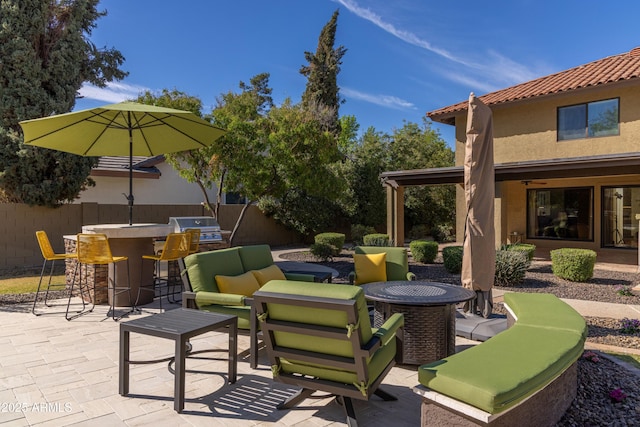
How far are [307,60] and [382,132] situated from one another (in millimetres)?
10573

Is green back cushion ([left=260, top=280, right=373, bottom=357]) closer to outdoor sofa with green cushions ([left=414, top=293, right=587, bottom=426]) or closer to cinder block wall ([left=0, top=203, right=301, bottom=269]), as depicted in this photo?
outdoor sofa with green cushions ([left=414, top=293, right=587, bottom=426])

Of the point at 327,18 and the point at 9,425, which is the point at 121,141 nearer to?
the point at 9,425

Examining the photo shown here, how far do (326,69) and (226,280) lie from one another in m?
25.6

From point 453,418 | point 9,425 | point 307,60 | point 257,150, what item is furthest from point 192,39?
point 453,418

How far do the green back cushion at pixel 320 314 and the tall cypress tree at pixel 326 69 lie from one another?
2539cm

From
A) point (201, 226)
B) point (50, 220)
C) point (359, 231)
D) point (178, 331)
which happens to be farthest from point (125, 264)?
point (359, 231)

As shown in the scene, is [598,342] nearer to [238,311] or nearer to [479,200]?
[479,200]

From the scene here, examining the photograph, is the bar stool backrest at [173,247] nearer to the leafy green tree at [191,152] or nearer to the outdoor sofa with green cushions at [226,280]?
the outdoor sofa with green cushions at [226,280]

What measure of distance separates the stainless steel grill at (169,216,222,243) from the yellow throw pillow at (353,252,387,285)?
3.66 meters

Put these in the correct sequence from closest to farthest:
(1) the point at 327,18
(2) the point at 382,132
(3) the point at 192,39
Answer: (3) the point at 192,39, (2) the point at 382,132, (1) the point at 327,18

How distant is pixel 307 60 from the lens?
2903cm

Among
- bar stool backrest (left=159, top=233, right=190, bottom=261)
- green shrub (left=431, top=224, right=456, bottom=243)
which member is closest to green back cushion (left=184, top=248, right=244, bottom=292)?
bar stool backrest (left=159, top=233, right=190, bottom=261)

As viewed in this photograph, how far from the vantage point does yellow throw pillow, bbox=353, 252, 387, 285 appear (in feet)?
19.6

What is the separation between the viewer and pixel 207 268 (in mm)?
4848
